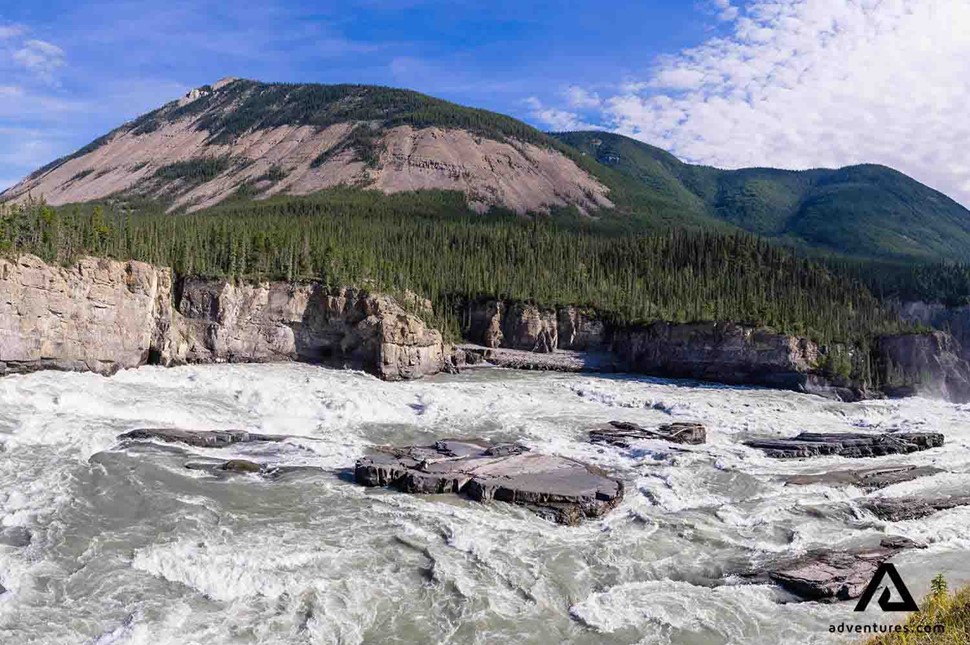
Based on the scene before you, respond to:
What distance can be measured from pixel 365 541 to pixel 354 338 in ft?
147

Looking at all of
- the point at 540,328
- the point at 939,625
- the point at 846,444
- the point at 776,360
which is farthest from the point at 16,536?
the point at 540,328

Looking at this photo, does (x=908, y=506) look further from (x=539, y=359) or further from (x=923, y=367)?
(x=539, y=359)

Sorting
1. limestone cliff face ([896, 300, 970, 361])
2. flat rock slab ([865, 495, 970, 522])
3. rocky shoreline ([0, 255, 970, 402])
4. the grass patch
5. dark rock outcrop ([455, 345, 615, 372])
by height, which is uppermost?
limestone cliff face ([896, 300, 970, 361])

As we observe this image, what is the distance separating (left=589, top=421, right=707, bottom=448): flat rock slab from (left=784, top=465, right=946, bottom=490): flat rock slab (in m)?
8.73

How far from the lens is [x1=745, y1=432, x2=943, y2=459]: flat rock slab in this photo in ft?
140

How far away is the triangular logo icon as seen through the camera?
808 inches

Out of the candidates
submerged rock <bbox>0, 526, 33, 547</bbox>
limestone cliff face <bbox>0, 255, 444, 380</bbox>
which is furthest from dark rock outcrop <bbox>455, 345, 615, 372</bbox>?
submerged rock <bbox>0, 526, 33, 547</bbox>

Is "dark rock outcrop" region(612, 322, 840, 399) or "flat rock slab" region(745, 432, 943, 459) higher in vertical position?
"dark rock outcrop" region(612, 322, 840, 399)

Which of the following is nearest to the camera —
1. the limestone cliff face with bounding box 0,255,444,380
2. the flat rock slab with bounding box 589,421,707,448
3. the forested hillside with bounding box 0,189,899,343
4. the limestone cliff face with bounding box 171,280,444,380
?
the flat rock slab with bounding box 589,421,707,448

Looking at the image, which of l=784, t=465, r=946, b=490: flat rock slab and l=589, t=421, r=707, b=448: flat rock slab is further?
l=589, t=421, r=707, b=448: flat rock slab

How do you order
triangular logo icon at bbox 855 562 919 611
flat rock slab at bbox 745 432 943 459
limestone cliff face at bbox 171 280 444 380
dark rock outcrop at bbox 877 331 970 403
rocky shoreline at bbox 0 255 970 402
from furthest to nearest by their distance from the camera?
dark rock outcrop at bbox 877 331 970 403 < limestone cliff face at bbox 171 280 444 380 < rocky shoreline at bbox 0 255 970 402 < flat rock slab at bbox 745 432 943 459 < triangular logo icon at bbox 855 562 919 611

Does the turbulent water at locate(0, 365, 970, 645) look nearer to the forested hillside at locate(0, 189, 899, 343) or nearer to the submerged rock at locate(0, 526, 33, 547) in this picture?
the submerged rock at locate(0, 526, 33, 547)

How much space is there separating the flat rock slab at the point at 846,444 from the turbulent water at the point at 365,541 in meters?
1.38

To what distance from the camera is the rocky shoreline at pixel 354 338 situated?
49.8 m
